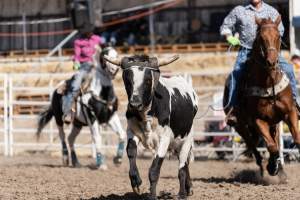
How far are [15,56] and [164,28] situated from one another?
16.7 ft

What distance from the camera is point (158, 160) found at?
898 cm

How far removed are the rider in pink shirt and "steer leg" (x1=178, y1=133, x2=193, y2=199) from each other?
488 cm

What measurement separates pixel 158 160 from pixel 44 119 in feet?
22.9

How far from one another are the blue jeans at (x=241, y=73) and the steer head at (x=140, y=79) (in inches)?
102

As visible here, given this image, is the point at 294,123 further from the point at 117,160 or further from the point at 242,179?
the point at 117,160

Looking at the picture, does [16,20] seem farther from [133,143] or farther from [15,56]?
[133,143]

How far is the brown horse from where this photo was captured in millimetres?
10636

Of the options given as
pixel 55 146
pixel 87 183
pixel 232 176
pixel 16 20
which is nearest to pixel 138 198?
pixel 87 183

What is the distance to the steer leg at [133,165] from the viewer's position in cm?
892

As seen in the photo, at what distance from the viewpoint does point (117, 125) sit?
14.9m

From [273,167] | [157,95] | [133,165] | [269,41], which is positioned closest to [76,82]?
[273,167]

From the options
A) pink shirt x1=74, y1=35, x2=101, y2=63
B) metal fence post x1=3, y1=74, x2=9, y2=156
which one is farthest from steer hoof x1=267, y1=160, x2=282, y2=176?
metal fence post x1=3, y1=74, x2=9, y2=156

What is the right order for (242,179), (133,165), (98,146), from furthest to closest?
(98,146)
(242,179)
(133,165)

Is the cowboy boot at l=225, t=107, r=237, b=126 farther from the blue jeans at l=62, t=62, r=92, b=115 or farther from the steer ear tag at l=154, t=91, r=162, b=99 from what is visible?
the blue jeans at l=62, t=62, r=92, b=115
